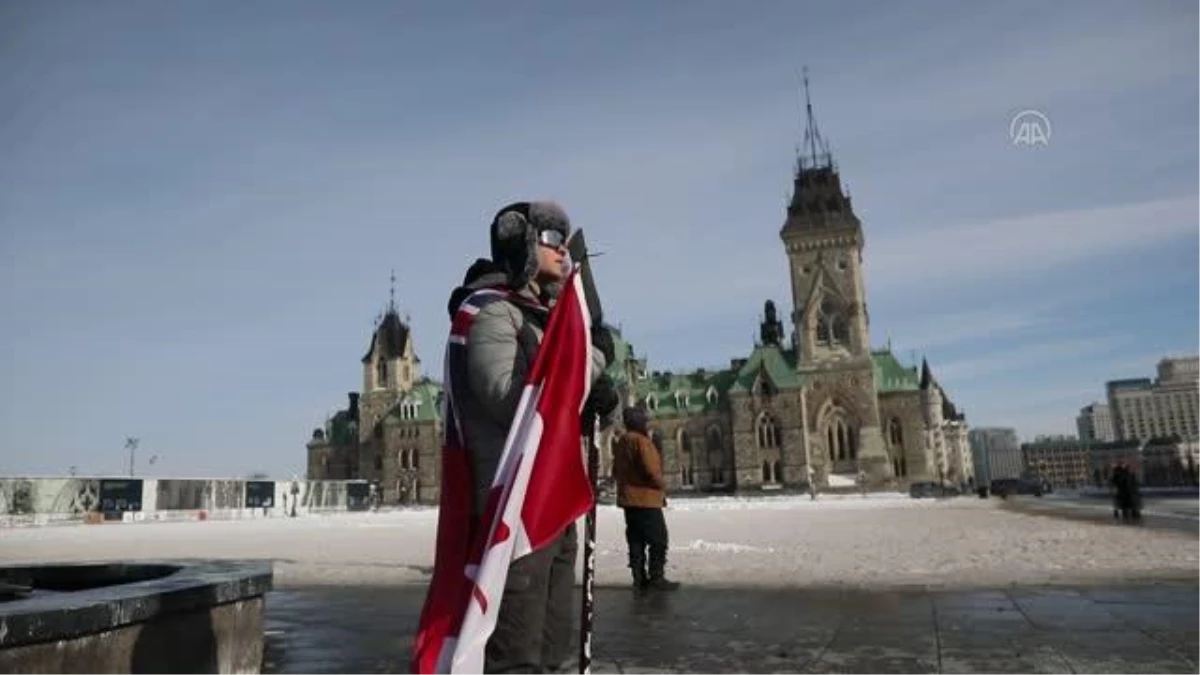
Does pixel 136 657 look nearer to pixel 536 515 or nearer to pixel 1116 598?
pixel 536 515

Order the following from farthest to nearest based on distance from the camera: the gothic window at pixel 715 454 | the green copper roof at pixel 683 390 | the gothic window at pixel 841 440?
A: 1. the green copper roof at pixel 683 390
2. the gothic window at pixel 715 454
3. the gothic window at pixel 841 440

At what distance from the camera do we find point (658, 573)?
27.4 feet

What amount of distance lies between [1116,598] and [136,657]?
22.3 ft

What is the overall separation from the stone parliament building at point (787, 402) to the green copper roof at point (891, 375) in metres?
0.11

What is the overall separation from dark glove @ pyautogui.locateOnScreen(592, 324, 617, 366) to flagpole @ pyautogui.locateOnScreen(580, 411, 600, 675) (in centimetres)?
24

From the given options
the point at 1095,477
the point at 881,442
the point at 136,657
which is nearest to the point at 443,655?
the point at 136,657

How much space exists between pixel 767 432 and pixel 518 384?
7380 centimetres

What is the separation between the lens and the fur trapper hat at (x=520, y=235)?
10.4 feet

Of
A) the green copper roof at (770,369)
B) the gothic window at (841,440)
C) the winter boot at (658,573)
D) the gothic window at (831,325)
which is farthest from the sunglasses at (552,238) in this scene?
the gothic window at (831,325)

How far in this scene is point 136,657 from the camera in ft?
10.9

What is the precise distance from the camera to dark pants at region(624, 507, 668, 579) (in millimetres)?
8422

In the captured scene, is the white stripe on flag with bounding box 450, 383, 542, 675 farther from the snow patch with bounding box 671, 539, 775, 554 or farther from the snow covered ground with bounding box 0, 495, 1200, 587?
the snow patch with bounding box 671, 539, 775, 554

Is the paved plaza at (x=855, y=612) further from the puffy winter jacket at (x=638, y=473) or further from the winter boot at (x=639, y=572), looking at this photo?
the puffy winter jacket at (x=638, y=473)

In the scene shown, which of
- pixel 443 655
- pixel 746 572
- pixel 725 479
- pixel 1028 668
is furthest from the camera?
pixel 725 479
